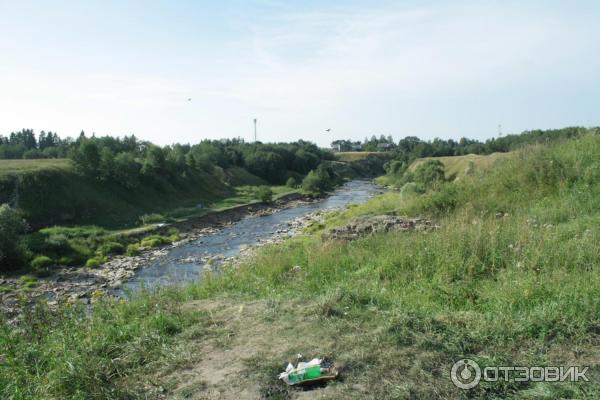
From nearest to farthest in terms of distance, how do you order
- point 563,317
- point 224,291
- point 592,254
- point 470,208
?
point 563,317 < point 592,254 < point 224,291 < point 470,208

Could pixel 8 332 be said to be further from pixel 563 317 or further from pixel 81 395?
pixel 563 317

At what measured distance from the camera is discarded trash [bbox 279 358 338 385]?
3.95 m

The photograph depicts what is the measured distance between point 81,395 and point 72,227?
147 ft

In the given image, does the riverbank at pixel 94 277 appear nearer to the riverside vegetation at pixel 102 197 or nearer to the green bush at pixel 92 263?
the green bush at pixel 92 263

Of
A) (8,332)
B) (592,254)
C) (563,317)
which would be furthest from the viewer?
(592,254)

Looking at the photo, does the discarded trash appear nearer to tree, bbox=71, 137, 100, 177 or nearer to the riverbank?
the riverbank

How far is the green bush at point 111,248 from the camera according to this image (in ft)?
118

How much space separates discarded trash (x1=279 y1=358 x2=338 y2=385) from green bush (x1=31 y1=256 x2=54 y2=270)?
108 feet

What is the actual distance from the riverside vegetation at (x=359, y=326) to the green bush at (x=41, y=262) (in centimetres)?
2826

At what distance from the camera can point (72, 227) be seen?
42906 mm

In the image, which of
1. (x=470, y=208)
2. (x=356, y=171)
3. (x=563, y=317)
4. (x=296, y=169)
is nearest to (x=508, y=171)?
(x=470, y=208)

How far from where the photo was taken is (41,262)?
101ft

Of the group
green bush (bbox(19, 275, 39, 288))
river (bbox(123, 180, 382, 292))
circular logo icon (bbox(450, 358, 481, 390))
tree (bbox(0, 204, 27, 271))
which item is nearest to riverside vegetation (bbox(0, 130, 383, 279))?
tree (bbox(0, 204, 27, 271))

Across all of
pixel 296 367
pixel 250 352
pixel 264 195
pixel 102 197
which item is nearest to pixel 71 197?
pixel 102 197
